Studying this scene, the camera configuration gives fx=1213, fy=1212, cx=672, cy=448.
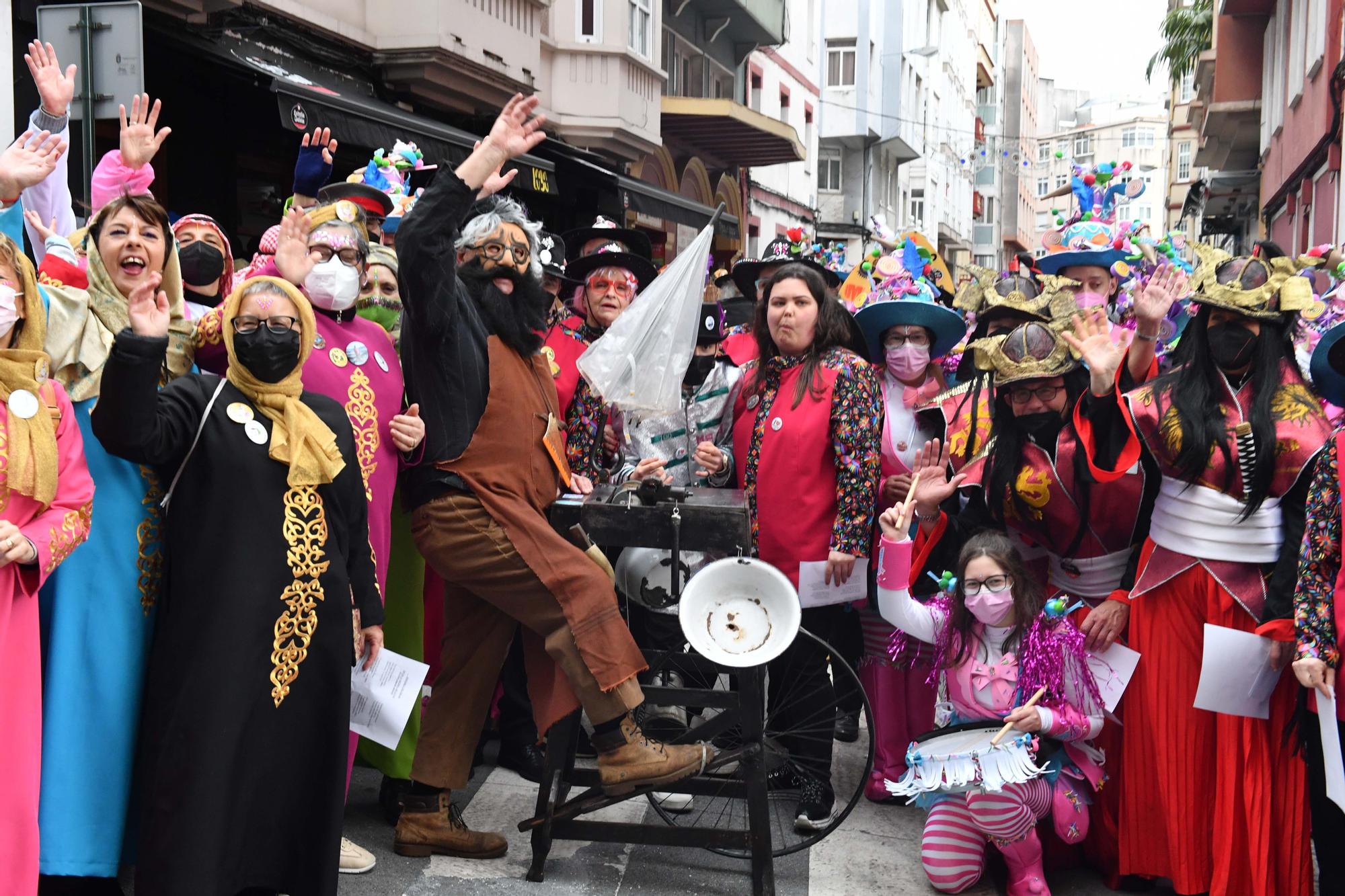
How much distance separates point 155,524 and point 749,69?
2338 centimetres

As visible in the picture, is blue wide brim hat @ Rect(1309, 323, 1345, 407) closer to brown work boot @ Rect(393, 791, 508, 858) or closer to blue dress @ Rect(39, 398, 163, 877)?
brown work boot @ Rect(393, 791, 508, 858)

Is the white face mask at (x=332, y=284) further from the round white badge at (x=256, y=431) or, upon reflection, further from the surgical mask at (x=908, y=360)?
the surgical mask at (x=908, y=360)

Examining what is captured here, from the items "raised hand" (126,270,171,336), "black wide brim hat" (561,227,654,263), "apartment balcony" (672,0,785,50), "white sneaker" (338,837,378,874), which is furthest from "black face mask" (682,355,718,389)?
"apartment balcony" (672,0,785,50)

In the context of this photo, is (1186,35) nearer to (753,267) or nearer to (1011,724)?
(753,267)

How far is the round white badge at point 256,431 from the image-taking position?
324cm

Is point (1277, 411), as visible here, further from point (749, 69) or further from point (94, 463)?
point (749, 69)

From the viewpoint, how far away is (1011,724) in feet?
12.4

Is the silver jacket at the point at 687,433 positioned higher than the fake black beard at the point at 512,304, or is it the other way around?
the fake black beard at the point at 512,304

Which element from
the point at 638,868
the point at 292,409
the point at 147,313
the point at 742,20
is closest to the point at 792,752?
the point at 638,868

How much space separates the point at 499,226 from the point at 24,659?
211cm

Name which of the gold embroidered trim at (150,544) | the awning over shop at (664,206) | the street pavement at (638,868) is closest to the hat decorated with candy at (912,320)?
the street pavement at (638,868)

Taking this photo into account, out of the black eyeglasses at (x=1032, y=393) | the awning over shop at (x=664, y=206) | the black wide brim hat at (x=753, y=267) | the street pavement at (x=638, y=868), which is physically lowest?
the street pavement at (x=638, y=868)

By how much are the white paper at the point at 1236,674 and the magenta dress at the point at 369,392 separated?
2559 mm

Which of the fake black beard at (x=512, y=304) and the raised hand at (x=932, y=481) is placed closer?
the fake black beard at (x=512, y=304)
